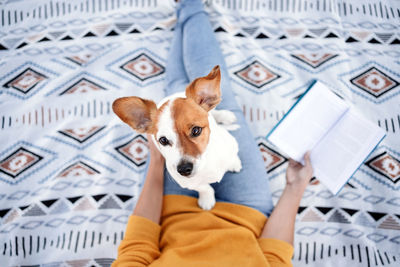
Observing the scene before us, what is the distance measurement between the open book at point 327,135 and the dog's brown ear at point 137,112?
591 mm

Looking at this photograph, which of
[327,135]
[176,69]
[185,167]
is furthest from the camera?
[176,69]

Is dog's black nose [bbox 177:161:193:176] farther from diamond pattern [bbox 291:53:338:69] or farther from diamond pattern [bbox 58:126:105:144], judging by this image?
diamond pattern [bbox 291:53:338:69]

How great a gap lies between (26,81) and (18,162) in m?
0.49

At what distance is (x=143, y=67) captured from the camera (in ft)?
5.52

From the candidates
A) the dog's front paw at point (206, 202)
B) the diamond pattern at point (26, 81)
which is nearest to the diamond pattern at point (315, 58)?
the dog's front paw at point (206, 202)

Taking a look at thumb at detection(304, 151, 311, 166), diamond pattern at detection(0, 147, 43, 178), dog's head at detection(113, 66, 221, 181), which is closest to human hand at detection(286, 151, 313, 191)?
thumb at detection(304, 151, 311, 166)

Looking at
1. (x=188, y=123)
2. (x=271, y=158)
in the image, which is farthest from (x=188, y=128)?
(x=271, y=158)

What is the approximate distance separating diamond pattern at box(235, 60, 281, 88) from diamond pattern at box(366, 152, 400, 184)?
0.67 metres

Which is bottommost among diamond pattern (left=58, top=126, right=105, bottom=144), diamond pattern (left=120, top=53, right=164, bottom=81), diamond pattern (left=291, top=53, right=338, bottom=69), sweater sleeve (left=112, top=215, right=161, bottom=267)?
sweater sleeve (left=112, top=215, right=161, bottom=267)

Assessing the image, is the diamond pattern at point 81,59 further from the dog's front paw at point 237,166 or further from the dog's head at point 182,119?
the dog's front paw at point 237,166

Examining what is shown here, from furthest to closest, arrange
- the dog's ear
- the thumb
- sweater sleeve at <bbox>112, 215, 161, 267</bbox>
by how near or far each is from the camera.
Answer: the thumb
sweater sleeve at <bbox>112, 215, 161, 267</bbox>
the dog's ear

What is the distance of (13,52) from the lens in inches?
67.2

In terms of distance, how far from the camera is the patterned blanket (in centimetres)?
136

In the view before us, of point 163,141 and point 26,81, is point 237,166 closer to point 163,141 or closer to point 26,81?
point 163,141
